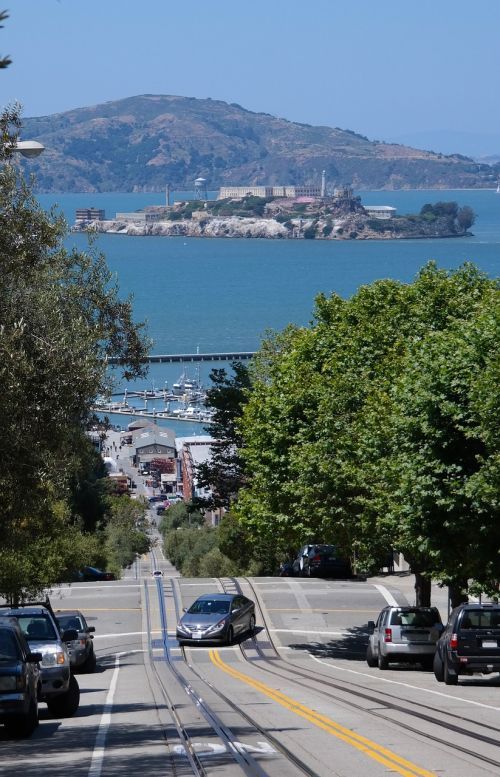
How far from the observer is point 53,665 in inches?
707

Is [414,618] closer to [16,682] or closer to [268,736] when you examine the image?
[268,736]

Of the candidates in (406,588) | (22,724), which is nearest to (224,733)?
(22,724)

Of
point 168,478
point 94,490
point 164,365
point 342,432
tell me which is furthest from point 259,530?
point 164,365

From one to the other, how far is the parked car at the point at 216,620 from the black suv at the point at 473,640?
34.3 feet

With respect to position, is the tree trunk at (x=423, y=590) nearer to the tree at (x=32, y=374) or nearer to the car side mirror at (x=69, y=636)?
the tree at (x=32, y=374)

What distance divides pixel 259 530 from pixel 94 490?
38.3 m

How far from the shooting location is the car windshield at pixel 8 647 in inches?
596

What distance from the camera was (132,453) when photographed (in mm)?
165250

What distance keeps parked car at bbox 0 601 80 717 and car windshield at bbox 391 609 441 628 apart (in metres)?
8.89

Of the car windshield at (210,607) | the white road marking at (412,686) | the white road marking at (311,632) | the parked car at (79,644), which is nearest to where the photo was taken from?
the white road marking at (412,686)

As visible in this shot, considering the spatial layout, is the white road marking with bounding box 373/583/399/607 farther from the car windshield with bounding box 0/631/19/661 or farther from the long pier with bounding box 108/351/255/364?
the long pier with bounding box 108/351/255/364

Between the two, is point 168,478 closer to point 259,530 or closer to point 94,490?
point 94,490

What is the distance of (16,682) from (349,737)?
12.4 ft

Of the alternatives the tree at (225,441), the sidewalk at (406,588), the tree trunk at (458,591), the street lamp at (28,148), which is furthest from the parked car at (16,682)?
the tree at (225,441)
